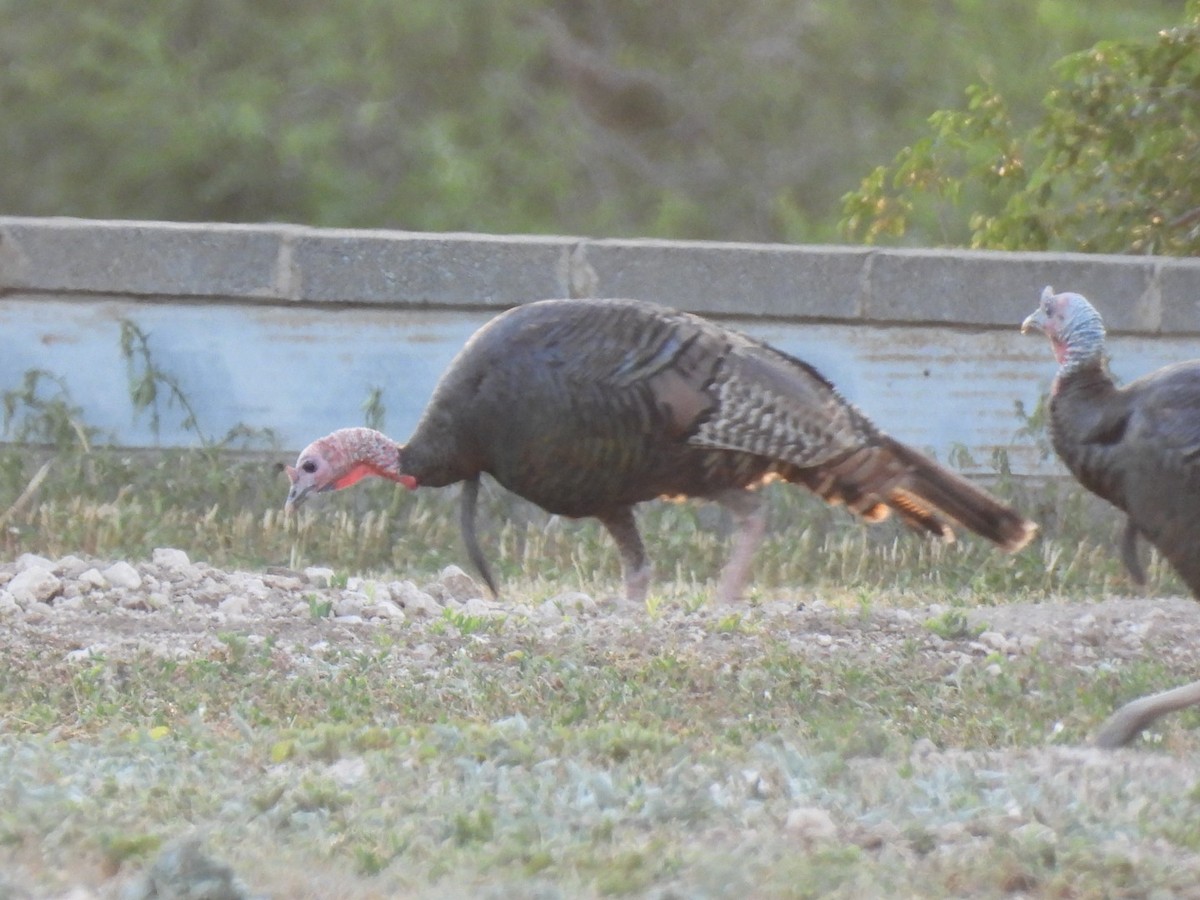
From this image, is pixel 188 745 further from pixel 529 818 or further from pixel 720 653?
pixel 720 653

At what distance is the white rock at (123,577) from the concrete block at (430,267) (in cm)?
198

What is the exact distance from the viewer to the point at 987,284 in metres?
7.89

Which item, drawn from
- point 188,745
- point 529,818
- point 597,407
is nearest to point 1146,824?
point 529,818

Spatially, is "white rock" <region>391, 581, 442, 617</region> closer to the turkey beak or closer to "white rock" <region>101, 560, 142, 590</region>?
the turkey beak

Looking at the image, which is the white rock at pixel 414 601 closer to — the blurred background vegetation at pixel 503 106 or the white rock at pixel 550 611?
the white rock at pixel 550 611

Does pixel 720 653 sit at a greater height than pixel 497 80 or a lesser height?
lesser

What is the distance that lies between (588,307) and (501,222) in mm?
10107

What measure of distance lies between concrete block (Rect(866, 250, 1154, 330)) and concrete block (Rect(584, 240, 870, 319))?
0.39 ft

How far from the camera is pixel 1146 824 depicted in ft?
12.1

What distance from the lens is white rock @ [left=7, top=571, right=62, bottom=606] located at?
6.03 metres

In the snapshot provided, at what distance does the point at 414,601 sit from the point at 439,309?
2020 millimetres

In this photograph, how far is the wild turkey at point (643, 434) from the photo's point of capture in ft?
19.9

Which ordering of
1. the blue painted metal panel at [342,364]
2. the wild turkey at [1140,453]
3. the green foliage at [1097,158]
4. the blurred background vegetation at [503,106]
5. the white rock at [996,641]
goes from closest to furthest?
the wild turkey at [1140,453], the white rock at [996,641], the blue painted metal panel at [342,364], the green foliage at [1097,158], the blurred background vegetation at [503,106]

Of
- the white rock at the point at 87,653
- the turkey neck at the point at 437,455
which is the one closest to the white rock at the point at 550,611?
the turkey neck at the point at 437,455
